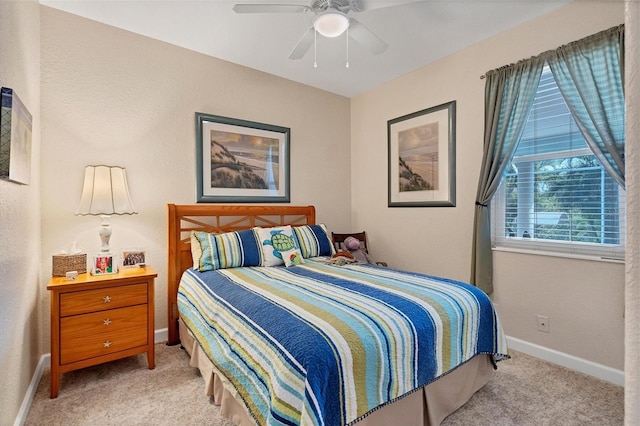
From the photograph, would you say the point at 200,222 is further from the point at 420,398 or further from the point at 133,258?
the point at 420,398

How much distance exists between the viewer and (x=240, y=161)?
347cm

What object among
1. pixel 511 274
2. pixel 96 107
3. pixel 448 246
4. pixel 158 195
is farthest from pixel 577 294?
pixel 96 107

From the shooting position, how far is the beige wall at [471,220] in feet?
7.65

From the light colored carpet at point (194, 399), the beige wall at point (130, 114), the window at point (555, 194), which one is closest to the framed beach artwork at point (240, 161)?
the beige wall at point (130, 114)

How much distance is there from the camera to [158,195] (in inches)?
117

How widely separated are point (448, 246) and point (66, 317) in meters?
3.26

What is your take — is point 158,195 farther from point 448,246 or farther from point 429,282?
point 448,246

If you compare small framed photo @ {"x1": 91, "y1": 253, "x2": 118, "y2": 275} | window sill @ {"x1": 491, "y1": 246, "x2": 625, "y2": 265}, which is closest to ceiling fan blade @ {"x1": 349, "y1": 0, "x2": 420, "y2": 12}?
window sill @ {"x1": 491, "y1": 246, "x2": 625, "y2": 265}

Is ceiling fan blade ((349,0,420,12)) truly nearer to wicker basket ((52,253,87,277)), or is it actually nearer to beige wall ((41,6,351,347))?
beige wall ((41,6,351,347))

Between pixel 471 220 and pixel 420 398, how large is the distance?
1.93 m

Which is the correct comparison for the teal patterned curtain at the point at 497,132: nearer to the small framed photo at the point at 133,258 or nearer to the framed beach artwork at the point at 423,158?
the framed beach artwork at the point at 423,158

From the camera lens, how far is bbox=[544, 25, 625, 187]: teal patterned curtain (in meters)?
2.14

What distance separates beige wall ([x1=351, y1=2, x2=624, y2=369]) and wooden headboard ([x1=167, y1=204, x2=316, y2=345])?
1.05 metres

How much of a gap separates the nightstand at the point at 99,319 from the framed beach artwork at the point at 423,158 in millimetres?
2764
